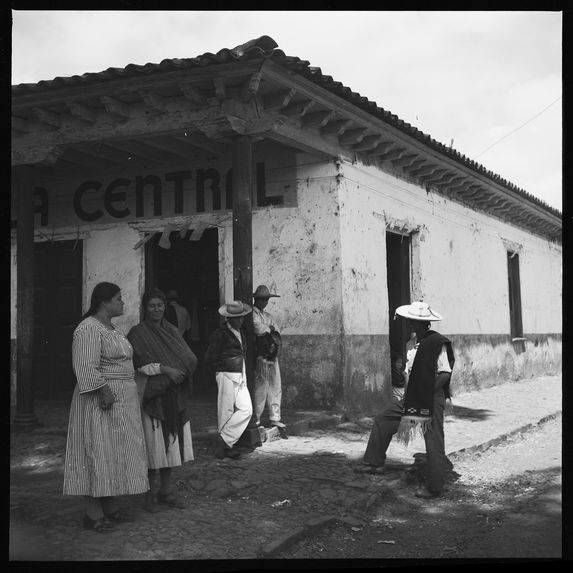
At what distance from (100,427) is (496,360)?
433 inches

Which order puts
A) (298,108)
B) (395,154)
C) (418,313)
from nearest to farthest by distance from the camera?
(418,313)
(298,108)
(395,154)

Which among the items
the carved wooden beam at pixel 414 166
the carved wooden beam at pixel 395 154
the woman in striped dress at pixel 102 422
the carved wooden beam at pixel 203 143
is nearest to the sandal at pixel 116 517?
the woman in striped dress at pixel 102 422

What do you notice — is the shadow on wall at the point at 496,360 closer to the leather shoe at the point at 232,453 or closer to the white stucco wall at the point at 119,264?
the white stucco wall at the point at 119,264

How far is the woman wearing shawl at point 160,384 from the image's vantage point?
5375 mm

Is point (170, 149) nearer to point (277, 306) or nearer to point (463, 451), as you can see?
point (277, 306)

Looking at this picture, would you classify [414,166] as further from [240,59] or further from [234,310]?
[234,310]

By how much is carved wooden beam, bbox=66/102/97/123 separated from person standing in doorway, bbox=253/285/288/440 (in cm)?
293

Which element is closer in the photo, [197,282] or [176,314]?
[176,314]

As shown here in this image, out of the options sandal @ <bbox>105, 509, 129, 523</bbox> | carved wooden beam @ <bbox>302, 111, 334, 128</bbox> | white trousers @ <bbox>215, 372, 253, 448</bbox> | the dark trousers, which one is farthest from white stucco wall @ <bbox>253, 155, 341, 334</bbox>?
sandal @ <bbox>105, 509, 129, 523</bbox>

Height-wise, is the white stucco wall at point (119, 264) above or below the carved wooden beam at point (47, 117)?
below

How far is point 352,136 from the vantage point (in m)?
9.43

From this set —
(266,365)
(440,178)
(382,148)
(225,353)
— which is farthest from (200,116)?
(440,178)

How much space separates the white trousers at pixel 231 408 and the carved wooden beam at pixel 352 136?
13.0 ft

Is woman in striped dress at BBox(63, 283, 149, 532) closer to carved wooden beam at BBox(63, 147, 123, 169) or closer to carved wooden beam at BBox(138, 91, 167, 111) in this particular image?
carved wooden beam at BBox(138, 91, 167, 111)
